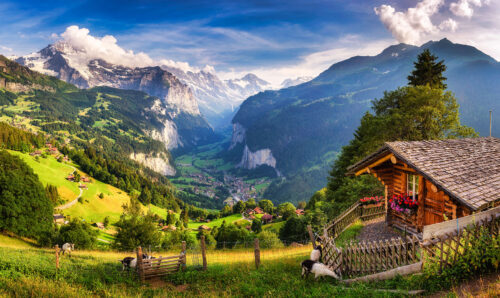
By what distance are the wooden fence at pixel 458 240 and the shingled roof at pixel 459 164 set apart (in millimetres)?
905

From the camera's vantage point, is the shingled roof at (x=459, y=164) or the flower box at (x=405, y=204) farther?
the flower box at (x=405, y=204)

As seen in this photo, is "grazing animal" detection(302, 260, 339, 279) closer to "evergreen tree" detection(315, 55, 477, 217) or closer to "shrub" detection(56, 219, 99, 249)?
"evergreen tree" detection(315, 55, 477, 217)

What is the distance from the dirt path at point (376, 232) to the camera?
16.5m

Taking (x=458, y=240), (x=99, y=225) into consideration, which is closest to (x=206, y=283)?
(x=458, y=240)

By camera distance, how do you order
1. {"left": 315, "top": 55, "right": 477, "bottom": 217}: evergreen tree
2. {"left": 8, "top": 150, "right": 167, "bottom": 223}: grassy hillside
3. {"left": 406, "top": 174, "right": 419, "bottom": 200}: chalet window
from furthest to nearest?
{"left": 8, "top": 150, "right": 167, "bottom": 223}: grassy hillside
{"left": 315, "top": 55, "right": 477, "bottom": 217}: evergreen tree
{"left": 406, "top": 174, "right": 419, "bottom": 200}: chalet window

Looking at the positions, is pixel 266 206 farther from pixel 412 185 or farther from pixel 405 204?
pixel 405 204

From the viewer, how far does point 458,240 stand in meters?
7.69

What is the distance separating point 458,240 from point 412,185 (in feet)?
28.0

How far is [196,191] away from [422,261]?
19102 centimetres

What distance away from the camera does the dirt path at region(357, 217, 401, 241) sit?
1650 centimetres

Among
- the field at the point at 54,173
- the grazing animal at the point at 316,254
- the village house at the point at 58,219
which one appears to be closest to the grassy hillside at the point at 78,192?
the field at the point at 54,173

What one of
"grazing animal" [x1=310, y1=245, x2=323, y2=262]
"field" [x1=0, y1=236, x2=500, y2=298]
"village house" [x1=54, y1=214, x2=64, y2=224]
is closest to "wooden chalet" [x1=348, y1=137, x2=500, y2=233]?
"field" [x1=0, y1=236, x2=500, y2=298]

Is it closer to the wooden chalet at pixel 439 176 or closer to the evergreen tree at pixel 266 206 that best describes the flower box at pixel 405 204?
the wooden chalet at pixel 439 176

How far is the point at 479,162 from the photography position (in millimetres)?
12727
